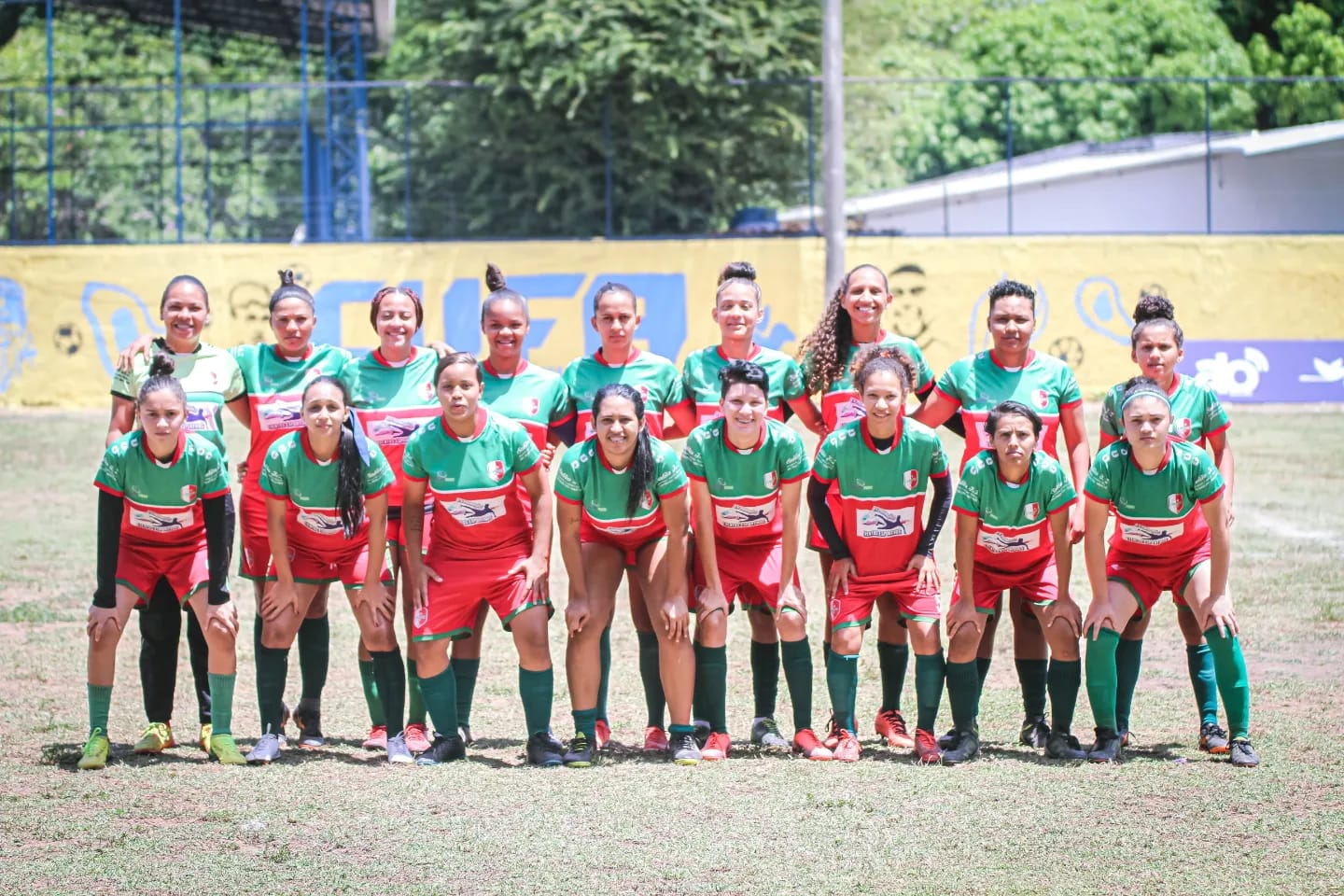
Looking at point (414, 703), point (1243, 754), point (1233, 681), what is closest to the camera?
point (1243, 754)

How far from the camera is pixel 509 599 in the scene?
6.63m

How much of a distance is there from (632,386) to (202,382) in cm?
193

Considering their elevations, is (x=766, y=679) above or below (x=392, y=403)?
below

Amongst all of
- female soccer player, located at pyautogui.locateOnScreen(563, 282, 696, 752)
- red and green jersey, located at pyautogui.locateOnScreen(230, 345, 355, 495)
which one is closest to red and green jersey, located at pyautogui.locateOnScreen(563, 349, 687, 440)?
female soccer player, located at pyautogui.locateOnScreen(563, 282, 696, 752)

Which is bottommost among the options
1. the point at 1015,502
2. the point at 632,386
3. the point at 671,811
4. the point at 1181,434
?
the point at 671,811

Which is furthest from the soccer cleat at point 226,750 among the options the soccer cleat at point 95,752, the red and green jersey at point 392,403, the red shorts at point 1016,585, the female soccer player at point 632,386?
the red shorts at point 1016,585

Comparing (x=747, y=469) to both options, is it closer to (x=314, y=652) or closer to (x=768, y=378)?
(x=768, y=378)

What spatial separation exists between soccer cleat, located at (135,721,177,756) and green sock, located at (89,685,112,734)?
0.56 feet

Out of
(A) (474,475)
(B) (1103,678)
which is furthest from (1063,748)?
(A) (474,475)

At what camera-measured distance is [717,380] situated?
7258mm

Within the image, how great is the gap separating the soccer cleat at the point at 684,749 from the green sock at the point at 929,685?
95 centimetres

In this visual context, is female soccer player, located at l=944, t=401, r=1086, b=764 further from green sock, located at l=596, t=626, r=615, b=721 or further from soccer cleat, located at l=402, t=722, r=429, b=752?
soccer cleat, located at l=402, t=722, r=429, b=752

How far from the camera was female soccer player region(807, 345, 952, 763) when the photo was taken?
669cm

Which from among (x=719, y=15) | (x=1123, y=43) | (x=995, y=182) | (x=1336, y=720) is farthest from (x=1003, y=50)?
(x=1336, y=720)
